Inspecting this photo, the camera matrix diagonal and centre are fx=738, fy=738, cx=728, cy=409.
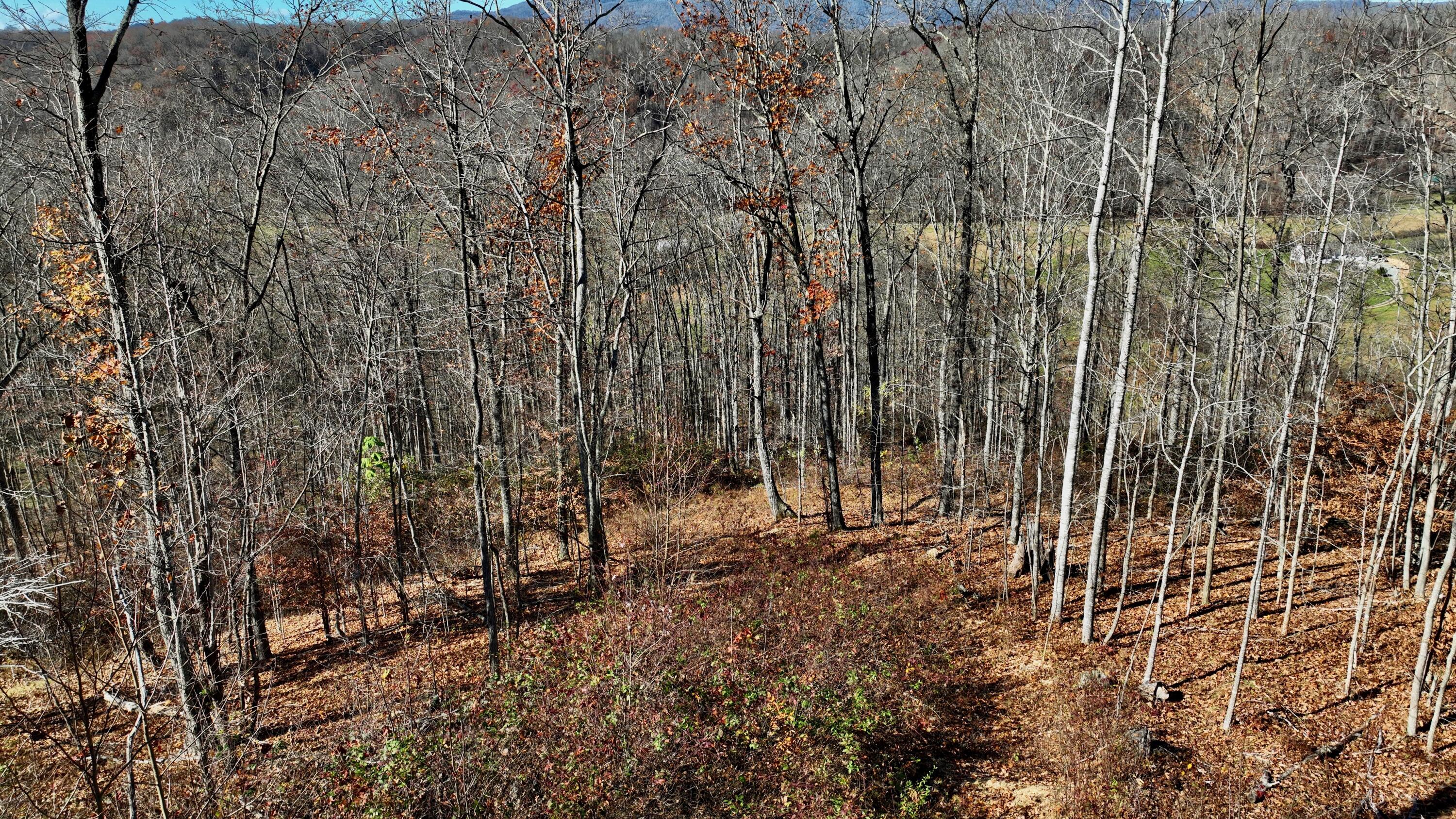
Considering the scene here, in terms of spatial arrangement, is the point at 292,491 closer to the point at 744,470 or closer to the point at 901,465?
the point at 744,470

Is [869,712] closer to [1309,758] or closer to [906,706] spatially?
[906,706]

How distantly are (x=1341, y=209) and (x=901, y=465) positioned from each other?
8.80 meters

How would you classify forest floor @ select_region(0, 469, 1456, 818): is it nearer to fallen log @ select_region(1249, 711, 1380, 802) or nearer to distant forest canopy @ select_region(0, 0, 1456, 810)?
fallen log @ select_region(1249, 711, 1380, 802)

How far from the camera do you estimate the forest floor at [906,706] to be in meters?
7.11

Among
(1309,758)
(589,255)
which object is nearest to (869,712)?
(1309,758)

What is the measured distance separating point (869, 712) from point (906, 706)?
592mm

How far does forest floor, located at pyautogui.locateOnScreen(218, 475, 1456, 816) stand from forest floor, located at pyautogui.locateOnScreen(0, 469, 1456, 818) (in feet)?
0.10

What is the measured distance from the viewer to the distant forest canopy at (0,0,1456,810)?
26.9 ft

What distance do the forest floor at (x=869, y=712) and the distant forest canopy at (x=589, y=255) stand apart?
97 cm

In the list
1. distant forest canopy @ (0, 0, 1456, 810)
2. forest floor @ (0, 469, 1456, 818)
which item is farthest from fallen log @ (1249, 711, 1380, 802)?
distant forest canopy @ (0, 0, 1456, 810)

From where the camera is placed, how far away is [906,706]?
29.3 ft

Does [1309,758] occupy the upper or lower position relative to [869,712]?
upper

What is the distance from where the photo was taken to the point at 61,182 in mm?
8953

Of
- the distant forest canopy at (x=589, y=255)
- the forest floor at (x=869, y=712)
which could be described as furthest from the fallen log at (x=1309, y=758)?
the distant forest canopy at (x=589, y=255)
